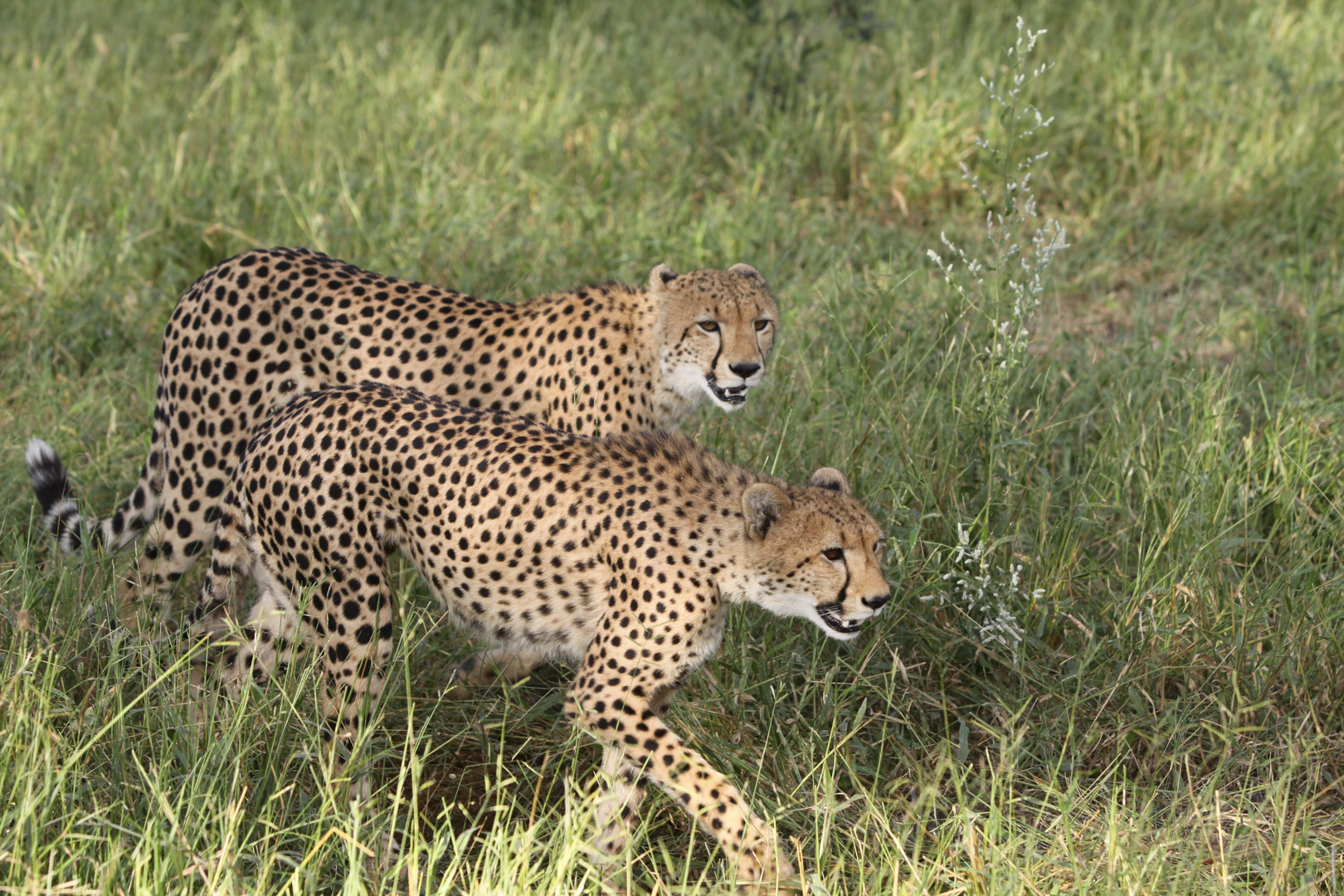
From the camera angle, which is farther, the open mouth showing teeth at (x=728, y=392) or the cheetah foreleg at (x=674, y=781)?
the open mouth showing teeth at (x=728, y=392)

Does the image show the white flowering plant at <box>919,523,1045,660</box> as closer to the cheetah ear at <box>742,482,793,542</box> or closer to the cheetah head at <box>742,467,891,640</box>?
the cheetah head at <box>742,467,891,640</box>

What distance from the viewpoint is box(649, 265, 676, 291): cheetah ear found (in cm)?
385

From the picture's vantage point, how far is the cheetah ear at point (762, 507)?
292 centimetres

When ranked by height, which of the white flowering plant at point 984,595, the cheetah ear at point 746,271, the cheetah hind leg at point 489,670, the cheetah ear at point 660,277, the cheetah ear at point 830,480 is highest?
the cheetah ear at point 746,271

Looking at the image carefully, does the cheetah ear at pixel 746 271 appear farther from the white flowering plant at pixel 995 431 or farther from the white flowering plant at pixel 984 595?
the white flowering plant at pixel 984 595

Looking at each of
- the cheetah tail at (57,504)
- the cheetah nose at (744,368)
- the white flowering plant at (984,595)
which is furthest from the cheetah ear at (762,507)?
the cheetah tail at (57,504)

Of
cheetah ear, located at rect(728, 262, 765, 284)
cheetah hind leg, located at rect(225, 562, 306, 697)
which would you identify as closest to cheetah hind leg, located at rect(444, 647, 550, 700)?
cheetah hind leg, located at rect(225, 562, 306, 697)

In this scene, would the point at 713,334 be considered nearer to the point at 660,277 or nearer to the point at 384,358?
the point at 660,277

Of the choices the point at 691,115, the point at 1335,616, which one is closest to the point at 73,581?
the point at 1335,616

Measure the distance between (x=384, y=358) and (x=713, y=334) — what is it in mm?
897

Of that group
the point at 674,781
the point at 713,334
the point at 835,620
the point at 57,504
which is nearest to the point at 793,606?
the point at 835,620

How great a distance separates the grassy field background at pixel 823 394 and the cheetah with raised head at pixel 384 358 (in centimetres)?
27

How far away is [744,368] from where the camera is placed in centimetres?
369

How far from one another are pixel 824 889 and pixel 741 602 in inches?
29.4
